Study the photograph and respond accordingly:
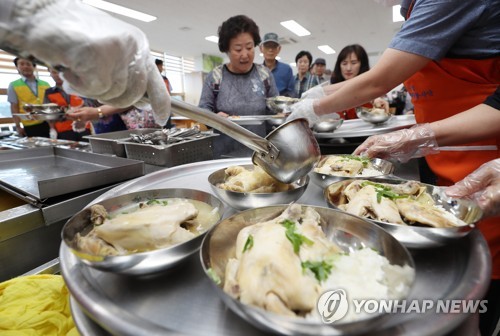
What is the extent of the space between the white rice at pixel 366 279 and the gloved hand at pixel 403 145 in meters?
1.03

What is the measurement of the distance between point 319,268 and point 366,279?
0.12 m

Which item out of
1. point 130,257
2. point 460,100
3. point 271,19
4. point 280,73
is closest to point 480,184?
point 460,100

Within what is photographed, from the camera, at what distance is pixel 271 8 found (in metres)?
8.85

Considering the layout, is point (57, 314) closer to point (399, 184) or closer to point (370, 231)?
point (370, 231)

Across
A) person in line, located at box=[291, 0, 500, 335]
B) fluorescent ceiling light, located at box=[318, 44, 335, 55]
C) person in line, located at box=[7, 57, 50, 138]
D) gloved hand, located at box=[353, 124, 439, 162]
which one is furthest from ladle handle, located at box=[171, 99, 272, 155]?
fluorescent ceiling light, located at box=[318, 44, 335, 55]

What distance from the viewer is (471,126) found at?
4.34ft

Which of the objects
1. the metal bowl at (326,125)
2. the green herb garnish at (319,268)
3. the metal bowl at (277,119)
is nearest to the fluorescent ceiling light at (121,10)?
the metal bowl at (277,119)

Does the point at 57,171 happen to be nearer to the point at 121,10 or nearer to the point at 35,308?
the point at 35,308

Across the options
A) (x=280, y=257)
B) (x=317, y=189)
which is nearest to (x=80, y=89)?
(x=280, y=257)

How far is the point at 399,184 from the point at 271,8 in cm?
944

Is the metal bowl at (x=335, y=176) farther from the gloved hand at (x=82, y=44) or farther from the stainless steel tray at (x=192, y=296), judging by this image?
the gloved hand at (x=82, y=44)

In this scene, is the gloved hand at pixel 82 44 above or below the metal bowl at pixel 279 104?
above

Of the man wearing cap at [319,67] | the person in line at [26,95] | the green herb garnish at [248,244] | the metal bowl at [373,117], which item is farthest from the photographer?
the man wearing cap at [319,67]

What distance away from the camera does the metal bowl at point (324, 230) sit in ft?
1.60
